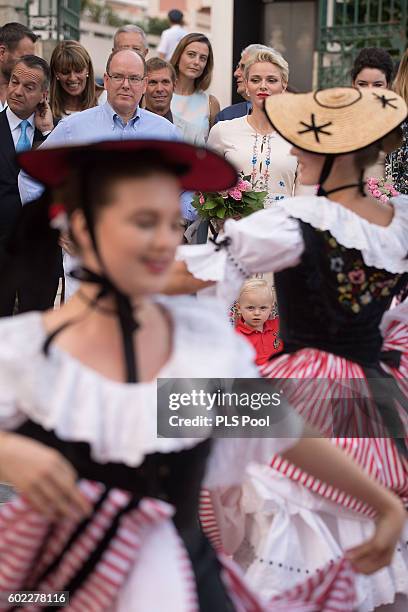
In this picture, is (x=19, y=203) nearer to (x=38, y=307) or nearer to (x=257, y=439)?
(x=38, y=307)

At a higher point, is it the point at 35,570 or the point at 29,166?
the point at 29,166

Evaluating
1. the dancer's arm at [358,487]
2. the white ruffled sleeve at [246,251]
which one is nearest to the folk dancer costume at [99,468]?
the dancer's arm at [358,487]

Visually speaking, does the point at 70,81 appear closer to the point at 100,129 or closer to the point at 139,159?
the point at 100,129

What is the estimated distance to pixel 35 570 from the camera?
2.19m

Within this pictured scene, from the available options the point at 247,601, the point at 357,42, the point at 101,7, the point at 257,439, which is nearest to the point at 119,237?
the point at 257,439

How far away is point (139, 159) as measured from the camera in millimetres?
2174

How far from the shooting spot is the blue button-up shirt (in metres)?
6.18

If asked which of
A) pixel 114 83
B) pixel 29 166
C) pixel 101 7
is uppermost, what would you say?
pixel 29 166

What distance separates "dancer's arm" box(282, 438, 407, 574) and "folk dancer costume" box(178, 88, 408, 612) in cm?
98

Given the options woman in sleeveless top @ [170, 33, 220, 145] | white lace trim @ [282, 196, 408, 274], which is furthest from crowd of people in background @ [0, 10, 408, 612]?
woman in sleeveless top @ [170, 33, 220, 145]

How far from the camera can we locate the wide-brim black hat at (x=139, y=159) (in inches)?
84.3

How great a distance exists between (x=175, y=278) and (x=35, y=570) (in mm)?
1253

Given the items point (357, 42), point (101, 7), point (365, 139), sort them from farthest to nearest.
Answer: point (101, 7) → point (357, 42) → point (365, 139)

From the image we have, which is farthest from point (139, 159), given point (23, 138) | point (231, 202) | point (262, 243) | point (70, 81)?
point (70, 81)
